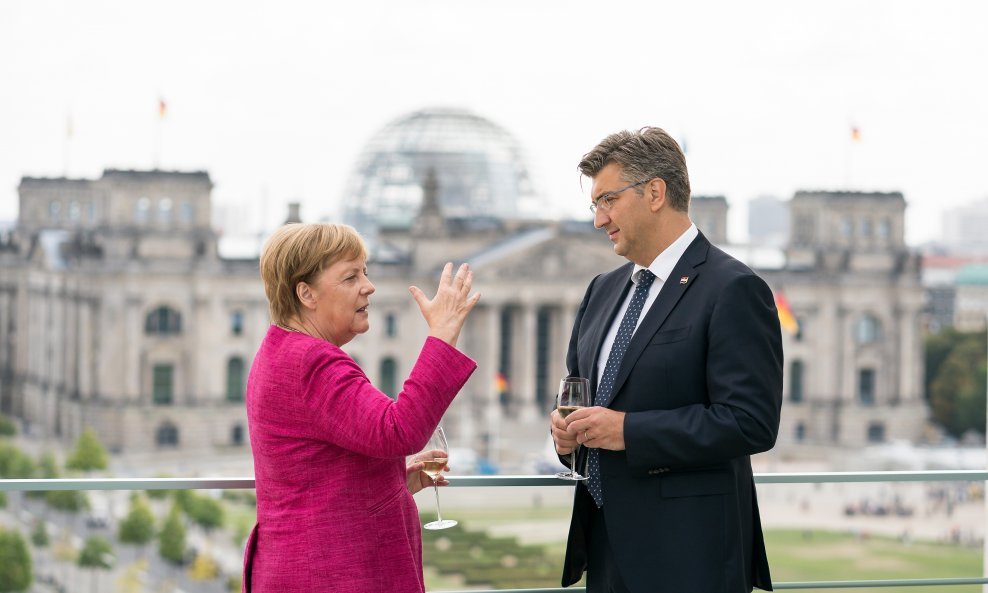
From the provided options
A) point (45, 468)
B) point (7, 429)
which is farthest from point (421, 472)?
point (7, 429)

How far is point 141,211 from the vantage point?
6781 centimetres

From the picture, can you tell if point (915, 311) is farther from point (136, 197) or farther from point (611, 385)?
point (611, 385)

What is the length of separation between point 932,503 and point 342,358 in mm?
58624

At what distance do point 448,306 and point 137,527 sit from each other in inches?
1729

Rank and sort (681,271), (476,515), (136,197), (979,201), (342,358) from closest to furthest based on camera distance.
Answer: (342,358), (681,271), (476,515), (136,197), (979,201)

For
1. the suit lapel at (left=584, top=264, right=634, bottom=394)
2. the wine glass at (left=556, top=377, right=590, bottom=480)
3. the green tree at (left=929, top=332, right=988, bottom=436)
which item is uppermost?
the suit lapel at (left=584, top=264, right=634, bottom=394)

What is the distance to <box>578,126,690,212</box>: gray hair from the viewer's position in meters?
4.73

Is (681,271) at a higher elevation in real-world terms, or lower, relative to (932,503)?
higher

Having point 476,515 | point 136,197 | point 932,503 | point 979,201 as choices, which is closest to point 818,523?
point 932,503

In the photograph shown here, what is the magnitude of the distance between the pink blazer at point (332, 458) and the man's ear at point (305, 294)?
0.12 m

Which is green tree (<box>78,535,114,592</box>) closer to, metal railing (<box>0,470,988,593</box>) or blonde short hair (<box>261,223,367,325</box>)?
metal railing (<box>0,470,988,593</box>)

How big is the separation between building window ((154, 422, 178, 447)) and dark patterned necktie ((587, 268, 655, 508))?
65059 millimetres

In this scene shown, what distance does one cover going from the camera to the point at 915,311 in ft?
258

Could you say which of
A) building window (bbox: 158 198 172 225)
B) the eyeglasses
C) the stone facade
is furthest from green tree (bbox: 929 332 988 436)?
the eyeglasses
